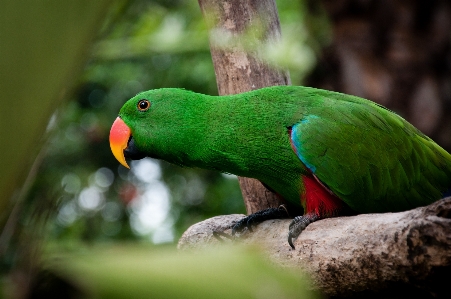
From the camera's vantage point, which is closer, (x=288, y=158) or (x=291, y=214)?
(x=288, y=158)

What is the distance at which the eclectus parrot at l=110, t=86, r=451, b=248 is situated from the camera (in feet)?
7.42

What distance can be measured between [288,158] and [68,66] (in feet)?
6.31

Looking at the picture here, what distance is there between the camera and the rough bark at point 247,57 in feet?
7.97

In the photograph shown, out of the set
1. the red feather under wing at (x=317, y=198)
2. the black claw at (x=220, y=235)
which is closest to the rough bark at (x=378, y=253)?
the red feather under wing at (x=317, y=198)

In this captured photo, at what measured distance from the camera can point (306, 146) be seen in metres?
2.22

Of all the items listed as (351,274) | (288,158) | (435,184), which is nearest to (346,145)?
(288,158)

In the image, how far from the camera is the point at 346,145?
2.27 m

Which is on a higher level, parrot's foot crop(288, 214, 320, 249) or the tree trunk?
the tree trunk

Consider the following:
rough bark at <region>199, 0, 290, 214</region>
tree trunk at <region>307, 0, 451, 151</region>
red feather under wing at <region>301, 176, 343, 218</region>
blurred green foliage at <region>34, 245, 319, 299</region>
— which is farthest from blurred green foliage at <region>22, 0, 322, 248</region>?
blurred green foliage at <region>34, 245, 319, 299</region>

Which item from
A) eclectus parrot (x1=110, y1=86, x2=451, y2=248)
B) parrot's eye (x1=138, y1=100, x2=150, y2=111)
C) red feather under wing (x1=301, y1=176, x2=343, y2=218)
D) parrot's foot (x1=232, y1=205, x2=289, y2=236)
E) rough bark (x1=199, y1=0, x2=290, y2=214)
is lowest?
parrot's foot (x1=232, y1=205, x2=289, y2=236)

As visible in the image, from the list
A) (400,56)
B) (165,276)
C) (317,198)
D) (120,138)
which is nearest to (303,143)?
(317,198)

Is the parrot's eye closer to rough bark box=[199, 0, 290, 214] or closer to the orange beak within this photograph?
the orange beak

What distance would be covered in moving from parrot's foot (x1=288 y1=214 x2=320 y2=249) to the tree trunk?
1.63 metres

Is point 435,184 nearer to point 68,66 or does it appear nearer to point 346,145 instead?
point 346,145
